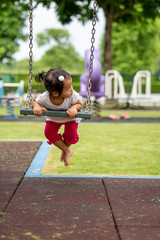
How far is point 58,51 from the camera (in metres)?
49.6

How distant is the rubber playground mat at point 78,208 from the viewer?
7.57ft

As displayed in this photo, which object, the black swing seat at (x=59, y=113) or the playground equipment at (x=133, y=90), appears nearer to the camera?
the black swing seat at (x=59, y=113)

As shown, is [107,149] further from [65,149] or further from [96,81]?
[96,81]

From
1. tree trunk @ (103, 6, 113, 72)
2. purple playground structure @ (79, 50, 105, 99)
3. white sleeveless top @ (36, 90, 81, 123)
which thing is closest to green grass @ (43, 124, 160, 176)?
white sleeveless top @ (36, 90, 81, 123)

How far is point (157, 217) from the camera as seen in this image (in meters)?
2.58

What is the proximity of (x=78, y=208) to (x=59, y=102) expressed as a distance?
110 cm

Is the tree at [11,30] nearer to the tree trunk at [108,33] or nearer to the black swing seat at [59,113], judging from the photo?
the tree trunk at [108,33]

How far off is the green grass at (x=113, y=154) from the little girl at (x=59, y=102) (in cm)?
44

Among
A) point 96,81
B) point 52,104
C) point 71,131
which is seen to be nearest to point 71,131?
point 71,131

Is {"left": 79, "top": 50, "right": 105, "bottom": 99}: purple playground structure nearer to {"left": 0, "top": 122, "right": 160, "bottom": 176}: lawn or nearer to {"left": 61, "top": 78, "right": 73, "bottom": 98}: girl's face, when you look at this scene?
{"left": 0, "top": 122, "right": 160, "bottom": 176}: lawn

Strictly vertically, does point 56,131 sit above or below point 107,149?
above

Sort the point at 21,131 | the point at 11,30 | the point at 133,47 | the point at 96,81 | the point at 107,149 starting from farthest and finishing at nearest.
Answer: the point at 133,47 < the point at 11,30 < the point at 96,81 < the point at 21,131 < the point at 107,149

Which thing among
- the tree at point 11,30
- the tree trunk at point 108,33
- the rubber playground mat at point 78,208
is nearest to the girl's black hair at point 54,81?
the rubber playground mat at point 78,208

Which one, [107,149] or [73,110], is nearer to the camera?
[73,110]
